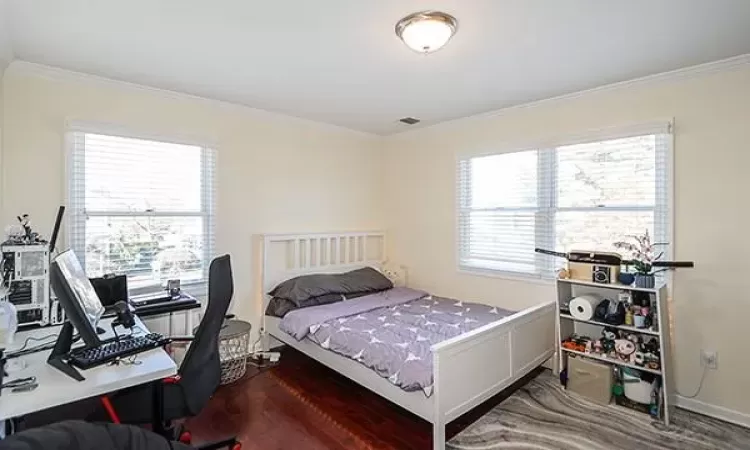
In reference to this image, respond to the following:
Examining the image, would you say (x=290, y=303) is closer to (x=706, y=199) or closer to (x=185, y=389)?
(x=185, y=389)

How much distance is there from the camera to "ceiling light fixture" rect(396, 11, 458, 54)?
6.59ft

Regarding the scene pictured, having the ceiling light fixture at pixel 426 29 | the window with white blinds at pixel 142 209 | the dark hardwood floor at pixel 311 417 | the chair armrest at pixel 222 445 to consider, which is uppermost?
the ceiling light fixture at pixel 426 29

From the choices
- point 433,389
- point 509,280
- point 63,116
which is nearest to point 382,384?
point 433,389

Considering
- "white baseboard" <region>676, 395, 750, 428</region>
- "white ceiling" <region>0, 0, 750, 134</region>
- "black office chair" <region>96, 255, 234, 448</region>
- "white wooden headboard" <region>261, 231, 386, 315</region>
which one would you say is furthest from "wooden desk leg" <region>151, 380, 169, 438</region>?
"white baseboard" <region>676, 395, 750, 428</region>

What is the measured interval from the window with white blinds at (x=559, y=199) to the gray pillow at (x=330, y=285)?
95 centimetres

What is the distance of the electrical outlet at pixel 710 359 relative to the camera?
2707mm

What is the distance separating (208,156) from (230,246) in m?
0.85

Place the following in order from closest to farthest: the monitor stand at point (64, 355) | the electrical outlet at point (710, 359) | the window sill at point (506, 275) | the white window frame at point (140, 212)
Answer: the monitor stand at point (64, 355) < the electrical outlet at point (710, 359) < the white window frame at point (140, 212) < the window sill at point (506, 275)

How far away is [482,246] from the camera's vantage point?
401 cm

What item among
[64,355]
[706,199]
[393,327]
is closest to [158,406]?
[64,355]

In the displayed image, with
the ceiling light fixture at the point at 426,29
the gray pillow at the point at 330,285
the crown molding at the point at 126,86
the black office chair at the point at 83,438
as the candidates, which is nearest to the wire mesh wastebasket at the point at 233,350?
the gray pillow at the point at 330,285

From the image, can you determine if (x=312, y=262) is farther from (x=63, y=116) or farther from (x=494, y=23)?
(x=494, y=23)

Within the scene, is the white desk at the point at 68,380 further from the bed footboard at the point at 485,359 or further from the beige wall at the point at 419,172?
the beige wall at the point at 419,172

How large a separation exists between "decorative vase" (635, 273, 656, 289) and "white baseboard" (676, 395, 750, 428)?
2.97 feet
